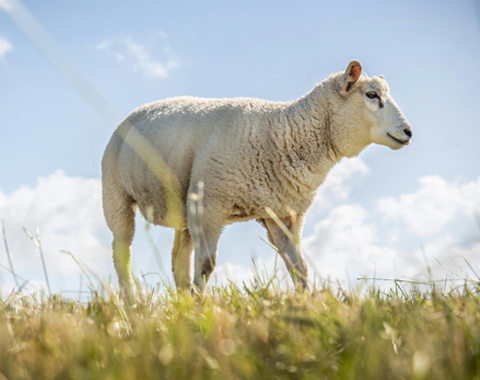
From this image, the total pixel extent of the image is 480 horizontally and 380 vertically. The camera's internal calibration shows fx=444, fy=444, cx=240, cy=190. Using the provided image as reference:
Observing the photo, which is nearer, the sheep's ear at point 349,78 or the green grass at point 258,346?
the green grass at point 258,346

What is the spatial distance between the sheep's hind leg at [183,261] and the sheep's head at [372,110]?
280cm

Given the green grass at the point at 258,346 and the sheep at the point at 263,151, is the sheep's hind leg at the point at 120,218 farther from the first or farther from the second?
the green grass at the point at 258,346

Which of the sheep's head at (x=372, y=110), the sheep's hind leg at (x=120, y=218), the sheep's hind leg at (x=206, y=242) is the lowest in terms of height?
the sheep's hind leg at (x=206, y=242)

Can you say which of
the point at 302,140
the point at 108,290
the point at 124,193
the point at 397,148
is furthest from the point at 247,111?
the point at 108,290

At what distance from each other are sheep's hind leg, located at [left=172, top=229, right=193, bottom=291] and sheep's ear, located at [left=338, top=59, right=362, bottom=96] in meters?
2.83

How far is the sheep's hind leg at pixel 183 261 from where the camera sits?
610 centimetres

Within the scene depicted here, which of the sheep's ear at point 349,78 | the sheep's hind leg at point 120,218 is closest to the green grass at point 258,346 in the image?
the sheep's ear at point 349,78

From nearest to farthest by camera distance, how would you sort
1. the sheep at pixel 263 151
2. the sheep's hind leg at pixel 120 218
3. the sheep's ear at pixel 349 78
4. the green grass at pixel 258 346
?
the green grass at pixel 258 346 < the sheep at pixel 263 151 < the sheep's ear at pixel 349 78 < the sheep's hind leg at pixel 120 218

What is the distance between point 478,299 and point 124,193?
4663mm

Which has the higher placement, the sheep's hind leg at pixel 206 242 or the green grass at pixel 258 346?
the sheep's hind leg at pixel 206 242

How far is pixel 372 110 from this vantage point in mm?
4672

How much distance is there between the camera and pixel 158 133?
5371mm

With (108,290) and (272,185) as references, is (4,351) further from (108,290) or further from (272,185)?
(272,185)

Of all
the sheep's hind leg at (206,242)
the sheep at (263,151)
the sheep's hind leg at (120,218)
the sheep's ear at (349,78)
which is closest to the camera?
the sheep's hind leg at (206,242)
